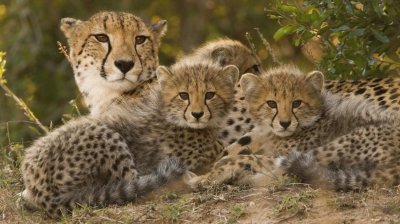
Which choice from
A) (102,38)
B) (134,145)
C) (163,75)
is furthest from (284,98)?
(102,38)

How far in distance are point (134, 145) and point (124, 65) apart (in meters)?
0.97

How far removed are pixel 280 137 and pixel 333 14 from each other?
78cm

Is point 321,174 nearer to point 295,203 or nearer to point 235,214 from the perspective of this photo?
point 295,203

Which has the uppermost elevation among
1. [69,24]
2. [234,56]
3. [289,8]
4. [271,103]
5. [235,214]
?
[289,8]

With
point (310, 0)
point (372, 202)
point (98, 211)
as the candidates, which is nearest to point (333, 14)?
point (310, 0)

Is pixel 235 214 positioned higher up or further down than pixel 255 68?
further down

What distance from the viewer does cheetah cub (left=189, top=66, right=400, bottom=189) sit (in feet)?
19.1

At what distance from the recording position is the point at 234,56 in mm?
7461

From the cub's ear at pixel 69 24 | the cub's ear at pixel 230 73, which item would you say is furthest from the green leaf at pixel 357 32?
the cub's ear at pixel 69 24

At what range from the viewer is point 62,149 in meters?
6.07

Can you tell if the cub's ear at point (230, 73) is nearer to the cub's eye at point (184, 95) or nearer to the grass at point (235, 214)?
the cub's eye at point (184, 95)

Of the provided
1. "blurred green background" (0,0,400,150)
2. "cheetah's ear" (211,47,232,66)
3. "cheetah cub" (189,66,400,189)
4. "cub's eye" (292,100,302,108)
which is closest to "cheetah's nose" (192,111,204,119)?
"cheetah cub" (189,66,400,189)

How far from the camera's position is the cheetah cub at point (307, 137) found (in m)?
5.83

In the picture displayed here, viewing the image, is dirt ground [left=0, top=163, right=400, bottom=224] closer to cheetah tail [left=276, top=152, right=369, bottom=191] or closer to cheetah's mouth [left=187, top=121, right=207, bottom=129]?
cheetah tail [left=276, top=152, right=369, bottom=191]
